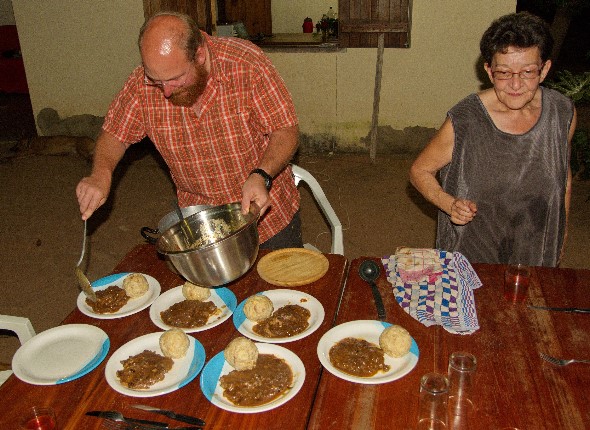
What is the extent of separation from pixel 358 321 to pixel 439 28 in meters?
5.35

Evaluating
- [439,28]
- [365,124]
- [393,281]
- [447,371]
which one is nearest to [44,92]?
[365,124]

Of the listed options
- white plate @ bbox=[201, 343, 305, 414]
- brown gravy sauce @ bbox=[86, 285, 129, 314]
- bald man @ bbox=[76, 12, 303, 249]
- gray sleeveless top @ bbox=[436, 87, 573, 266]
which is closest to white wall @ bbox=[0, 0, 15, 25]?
bald man @ bbox=[76, 12, 303, 249]

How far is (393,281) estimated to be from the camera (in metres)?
2.37

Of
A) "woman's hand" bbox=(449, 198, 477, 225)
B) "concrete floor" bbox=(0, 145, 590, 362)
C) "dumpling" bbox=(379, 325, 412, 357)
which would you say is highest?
"woman's hand" bbox=(449, 198, 477, 225)

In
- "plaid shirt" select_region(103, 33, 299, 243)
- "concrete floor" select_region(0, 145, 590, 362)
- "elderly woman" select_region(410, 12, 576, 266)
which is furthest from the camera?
"concrete floor" select_region(0, 145, 590, 362)

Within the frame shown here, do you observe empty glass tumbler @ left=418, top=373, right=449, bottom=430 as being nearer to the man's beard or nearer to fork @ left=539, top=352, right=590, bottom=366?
fork @ left=539, top=352, right=590, bottom=366

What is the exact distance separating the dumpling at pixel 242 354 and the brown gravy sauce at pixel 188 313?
12.4 inches

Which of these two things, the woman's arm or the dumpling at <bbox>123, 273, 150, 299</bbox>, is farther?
the woman's arm

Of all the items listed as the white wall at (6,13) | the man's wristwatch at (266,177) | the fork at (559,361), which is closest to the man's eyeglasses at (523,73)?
the man's wristwatch at (266,177)

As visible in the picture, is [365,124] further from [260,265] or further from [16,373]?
[16,373]

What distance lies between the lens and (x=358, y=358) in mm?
1909

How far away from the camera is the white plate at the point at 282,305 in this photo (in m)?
2.06

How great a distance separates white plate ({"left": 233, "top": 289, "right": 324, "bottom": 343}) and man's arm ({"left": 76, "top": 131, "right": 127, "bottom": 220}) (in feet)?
2.68

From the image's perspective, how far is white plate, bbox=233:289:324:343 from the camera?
81.1 inches
